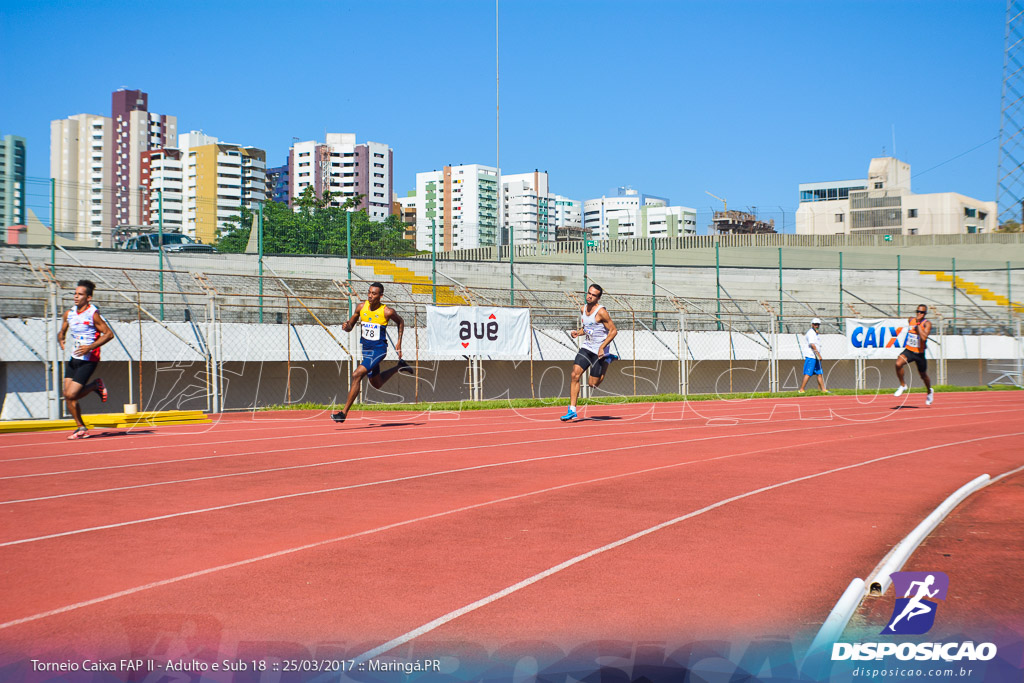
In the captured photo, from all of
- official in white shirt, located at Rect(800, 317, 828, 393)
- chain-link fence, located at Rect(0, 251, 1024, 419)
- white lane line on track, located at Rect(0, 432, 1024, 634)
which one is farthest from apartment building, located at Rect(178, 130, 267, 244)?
white lane line on track, located at Rect(0, 432, 1024, 634)

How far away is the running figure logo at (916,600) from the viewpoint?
3691mm

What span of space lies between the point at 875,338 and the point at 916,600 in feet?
80.5

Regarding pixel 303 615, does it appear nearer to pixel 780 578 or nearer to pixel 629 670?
pixel 629 670

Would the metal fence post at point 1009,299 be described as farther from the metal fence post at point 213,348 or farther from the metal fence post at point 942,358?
the metal fence post at point 213,348

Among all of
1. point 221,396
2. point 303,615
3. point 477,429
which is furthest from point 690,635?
point 221,396

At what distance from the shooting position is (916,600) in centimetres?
394

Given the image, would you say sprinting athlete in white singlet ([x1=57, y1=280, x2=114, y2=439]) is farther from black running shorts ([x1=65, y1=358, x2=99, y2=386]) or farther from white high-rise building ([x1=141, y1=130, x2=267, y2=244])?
white high-rise building ([x1=141, y1=130, x2=267, y2=244])

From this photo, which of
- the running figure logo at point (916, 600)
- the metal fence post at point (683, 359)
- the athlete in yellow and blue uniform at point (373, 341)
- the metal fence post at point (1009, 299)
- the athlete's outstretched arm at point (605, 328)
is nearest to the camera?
the running figure logo at point (916, 600)

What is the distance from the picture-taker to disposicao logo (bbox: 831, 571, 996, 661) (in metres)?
3.39

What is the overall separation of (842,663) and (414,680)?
157 cm

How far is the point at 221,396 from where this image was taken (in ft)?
57.5

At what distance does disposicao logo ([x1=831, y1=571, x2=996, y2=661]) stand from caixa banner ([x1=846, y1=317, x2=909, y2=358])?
78.0 ft

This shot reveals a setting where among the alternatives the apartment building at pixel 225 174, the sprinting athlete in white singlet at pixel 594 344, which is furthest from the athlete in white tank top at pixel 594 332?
the apartment building at pixel 225 174

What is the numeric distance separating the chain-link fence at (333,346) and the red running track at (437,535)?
5.45m
